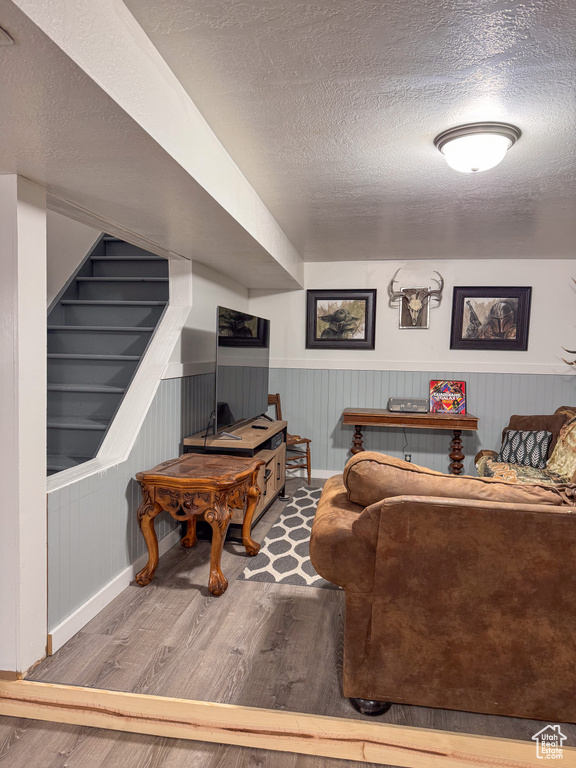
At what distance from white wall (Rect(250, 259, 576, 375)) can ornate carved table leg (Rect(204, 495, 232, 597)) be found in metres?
2.92

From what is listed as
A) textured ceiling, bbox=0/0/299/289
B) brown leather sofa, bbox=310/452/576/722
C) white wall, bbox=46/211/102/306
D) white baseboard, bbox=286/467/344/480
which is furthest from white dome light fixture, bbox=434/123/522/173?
white baseboard, bbox=286/467/344/480

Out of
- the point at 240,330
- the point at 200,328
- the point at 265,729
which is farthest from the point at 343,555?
the point at 200,328

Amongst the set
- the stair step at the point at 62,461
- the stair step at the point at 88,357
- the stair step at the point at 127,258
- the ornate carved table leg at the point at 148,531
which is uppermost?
the stair step at the point at 127,258

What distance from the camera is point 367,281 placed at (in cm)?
519

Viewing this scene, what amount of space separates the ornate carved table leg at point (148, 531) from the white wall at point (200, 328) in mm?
857

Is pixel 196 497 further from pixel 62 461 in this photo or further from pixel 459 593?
pixel 459 593

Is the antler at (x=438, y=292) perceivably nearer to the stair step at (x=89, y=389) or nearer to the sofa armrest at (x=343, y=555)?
the stair step at (x=89, y=389)

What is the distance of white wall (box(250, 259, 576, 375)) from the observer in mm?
4910

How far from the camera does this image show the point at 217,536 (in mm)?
2652

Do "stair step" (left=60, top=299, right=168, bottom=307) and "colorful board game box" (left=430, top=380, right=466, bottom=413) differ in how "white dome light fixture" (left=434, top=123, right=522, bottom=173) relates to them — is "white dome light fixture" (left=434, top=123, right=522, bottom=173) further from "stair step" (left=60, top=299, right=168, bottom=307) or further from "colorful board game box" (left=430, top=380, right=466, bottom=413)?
A: "colorful board game box" (left=430, top=380, right=466, bottom=413)

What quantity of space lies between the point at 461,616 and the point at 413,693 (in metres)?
0.34

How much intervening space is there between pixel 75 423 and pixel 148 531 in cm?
107

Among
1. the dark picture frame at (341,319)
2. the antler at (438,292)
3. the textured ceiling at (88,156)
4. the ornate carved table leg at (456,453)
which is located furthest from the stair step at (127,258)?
the ornate carved table leg at (456,453)

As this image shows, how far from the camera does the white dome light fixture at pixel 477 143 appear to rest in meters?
2.12
